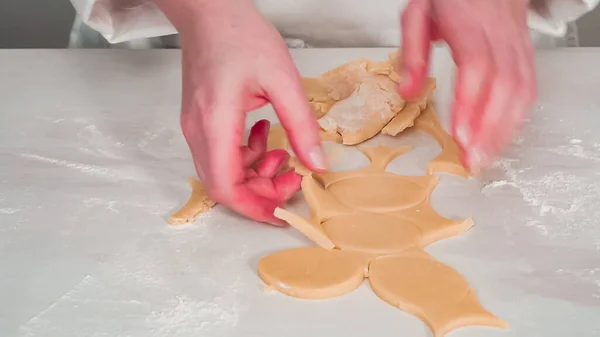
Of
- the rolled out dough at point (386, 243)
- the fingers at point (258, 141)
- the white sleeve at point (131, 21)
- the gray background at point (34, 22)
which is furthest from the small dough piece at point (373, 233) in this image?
the gray background at point (34, 22)

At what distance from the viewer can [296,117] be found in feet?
1.74

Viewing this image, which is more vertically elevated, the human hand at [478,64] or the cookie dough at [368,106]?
the human hand at [478,64]

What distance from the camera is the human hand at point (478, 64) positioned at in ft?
1.78

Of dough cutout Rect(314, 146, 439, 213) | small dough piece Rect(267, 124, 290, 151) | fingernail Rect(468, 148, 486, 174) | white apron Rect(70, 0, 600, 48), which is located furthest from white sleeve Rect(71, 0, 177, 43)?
fingernail Rect(468, 148, 486, 174)

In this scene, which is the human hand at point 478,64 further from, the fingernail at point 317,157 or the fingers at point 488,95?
the fingernail at point 317,157

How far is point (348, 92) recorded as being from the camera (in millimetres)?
770

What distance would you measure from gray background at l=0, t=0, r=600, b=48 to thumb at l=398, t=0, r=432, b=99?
1.09 metres

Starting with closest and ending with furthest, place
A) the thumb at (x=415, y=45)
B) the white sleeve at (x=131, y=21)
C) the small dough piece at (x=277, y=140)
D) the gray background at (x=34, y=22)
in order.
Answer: the thumb at (x=415, y=45), the small dough piece at (x=277, y=140), the white sleeve at (x=131, y=21), the gray background at (x=34, y=22)

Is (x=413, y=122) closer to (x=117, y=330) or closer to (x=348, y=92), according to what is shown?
(x=348, y=92)

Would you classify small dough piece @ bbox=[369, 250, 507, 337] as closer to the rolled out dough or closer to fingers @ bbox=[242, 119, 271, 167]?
the rolled out dough

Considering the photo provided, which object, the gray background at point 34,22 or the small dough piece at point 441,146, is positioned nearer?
the small dough piece at point 441,146

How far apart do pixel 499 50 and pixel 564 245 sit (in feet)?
0.55

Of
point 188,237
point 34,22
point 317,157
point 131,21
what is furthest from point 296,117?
point 34,22

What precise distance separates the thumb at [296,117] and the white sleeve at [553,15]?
43cm
